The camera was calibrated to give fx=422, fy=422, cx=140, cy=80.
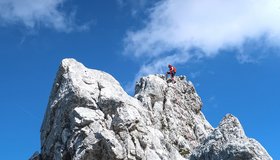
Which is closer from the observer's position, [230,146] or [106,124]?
[230,146]

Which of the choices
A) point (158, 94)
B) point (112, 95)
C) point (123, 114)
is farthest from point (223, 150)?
point (158, 94)

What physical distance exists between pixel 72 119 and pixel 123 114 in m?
5.40

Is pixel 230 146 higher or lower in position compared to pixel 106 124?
lower

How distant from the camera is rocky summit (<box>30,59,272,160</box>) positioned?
1606 inches

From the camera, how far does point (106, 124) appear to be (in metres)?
44.0

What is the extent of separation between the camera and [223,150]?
85.0 ft

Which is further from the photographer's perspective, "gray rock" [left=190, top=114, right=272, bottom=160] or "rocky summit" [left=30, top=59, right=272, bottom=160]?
"rocky summit" [left=30, top=59, right=272, bottom=160]

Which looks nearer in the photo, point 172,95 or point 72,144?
point 72,144

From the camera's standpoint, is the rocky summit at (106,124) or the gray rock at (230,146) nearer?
the gray rock at (230,146)

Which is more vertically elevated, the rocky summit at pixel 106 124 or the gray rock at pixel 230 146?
the rocky summit at pixel 106 124

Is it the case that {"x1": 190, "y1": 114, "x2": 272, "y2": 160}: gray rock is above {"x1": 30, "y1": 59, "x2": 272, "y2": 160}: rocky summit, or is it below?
below

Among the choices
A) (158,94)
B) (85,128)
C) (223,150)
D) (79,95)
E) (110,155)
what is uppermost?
(158,94)

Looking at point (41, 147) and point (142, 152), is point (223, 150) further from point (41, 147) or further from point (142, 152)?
point (41, 147)

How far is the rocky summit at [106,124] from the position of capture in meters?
40.8
